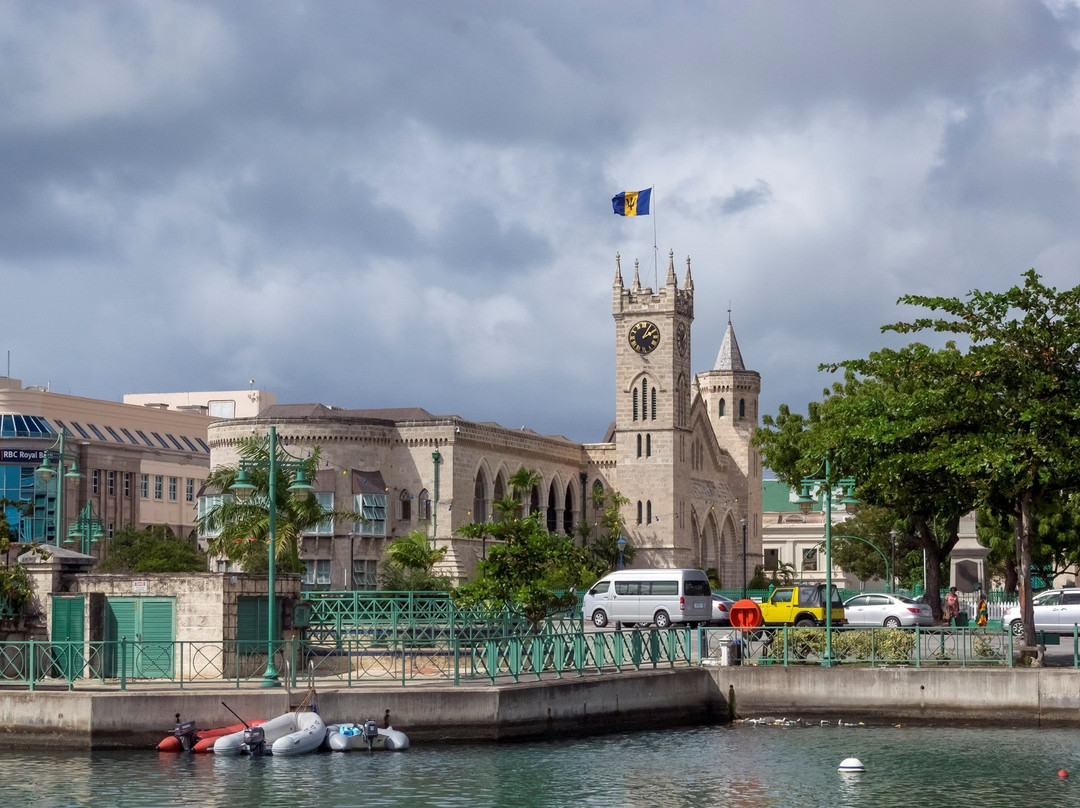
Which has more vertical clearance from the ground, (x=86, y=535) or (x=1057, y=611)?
(x=86, y=535)

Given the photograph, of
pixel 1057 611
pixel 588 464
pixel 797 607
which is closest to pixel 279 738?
pixel 797 607

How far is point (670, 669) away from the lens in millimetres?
36312

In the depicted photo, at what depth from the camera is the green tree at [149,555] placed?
83.4 m

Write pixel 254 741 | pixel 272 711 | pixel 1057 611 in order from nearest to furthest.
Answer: pixel 254 741 → pixel 272 711 → pixel 1057 611

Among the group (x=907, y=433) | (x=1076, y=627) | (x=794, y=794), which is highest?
(x=907, y=433)

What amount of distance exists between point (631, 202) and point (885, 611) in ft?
176

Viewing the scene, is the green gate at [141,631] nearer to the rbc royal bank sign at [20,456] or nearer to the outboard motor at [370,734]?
the outboard motor at [370,734]

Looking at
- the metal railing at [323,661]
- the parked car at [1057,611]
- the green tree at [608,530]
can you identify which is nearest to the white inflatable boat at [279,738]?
the metal railing at [323,661]

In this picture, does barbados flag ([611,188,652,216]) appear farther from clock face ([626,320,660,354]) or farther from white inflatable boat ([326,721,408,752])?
white inflatable boat ([326,721,408,752])

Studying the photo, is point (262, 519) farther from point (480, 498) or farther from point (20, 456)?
point (20, 456)

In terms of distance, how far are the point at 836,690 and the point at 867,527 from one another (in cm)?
6699

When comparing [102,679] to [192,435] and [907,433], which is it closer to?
[907,433]

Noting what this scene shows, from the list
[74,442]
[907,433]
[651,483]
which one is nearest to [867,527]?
[651,483]

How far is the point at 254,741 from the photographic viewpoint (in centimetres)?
2925
